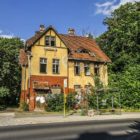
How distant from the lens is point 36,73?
43531 mm

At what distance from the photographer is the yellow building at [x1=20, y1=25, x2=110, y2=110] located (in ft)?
142

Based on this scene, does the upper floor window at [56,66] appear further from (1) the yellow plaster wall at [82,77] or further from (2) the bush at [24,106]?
(2) the bush at [24,106]

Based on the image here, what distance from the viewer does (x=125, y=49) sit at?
54938mm

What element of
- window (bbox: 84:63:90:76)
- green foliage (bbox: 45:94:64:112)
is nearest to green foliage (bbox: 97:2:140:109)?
window (bbox: 84:63:90:76)

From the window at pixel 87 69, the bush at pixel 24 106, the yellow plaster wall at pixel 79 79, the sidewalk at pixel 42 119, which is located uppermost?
the window at pixel 87 69

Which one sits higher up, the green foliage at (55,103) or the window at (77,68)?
the window at (77,68)

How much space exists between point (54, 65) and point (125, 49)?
14.6 m

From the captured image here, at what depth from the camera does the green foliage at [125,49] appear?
146ft

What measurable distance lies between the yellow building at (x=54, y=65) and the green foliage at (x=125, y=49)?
3.72m

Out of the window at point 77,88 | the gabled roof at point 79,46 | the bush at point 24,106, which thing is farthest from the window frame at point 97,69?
the bush at point 24,106

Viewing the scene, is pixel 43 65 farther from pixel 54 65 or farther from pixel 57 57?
pixel 57 57

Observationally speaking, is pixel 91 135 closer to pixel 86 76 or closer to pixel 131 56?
pixel 86 76

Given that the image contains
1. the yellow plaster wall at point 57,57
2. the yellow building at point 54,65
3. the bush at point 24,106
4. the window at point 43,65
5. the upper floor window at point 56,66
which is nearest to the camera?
→ the bush at point 24,106

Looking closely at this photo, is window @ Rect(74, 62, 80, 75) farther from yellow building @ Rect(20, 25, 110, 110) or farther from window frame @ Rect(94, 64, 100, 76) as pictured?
window frame @ Rect(94, 64, 100, 76)
